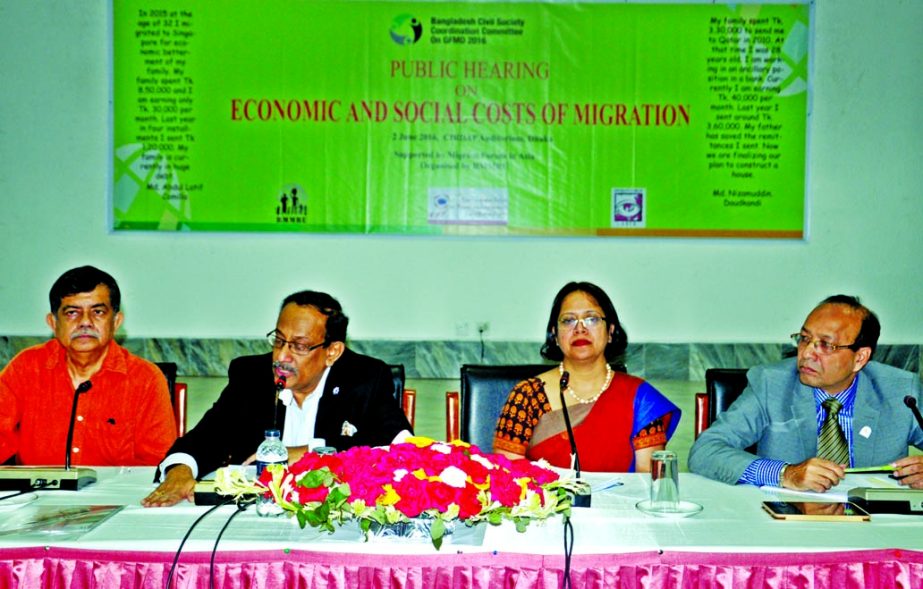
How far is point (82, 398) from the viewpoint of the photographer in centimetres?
304

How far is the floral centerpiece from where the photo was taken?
188 centimetres

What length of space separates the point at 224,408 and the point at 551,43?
357 centimetres

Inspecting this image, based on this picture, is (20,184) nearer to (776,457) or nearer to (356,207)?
(356,207)

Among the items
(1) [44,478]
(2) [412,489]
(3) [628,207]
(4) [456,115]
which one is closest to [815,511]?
(2) [412,489]

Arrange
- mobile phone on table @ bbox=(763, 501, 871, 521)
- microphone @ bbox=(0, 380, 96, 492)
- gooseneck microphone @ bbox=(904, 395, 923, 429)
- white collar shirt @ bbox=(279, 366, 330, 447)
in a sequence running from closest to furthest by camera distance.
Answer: mobile phone on table @ bbox=(763, 501, 871, 521) → microphone @ bbox=(0, 380, 96, 492) → gooseneck microphone @ bbox=(904, 395, 923, 429) → white collar shirt @ bbox=(279, 366, 330, 447)

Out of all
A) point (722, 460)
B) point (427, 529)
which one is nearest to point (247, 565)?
point (427, 529)

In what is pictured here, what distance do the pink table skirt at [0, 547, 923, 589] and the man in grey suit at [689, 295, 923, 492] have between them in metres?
0.80

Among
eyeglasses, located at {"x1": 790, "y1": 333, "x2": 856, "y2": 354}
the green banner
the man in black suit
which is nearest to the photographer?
eyeglasses, located at {"x1": 790, "y1": 333, "x2": 856, "y2": 354}

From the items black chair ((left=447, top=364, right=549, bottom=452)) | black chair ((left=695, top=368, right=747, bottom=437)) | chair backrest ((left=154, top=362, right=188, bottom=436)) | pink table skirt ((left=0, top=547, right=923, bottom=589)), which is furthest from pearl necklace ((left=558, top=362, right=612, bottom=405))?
chair backrest ((left=154, top=362, right=188, bottom=436))

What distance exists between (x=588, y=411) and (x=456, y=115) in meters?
3.20

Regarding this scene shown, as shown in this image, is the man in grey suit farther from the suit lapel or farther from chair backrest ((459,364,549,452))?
chair backrest ((459,364,549,452))

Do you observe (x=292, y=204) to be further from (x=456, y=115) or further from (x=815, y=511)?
(x=815, y=511)

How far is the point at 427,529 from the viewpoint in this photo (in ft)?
6.50

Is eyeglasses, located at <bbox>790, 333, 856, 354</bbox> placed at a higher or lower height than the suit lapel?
higher
